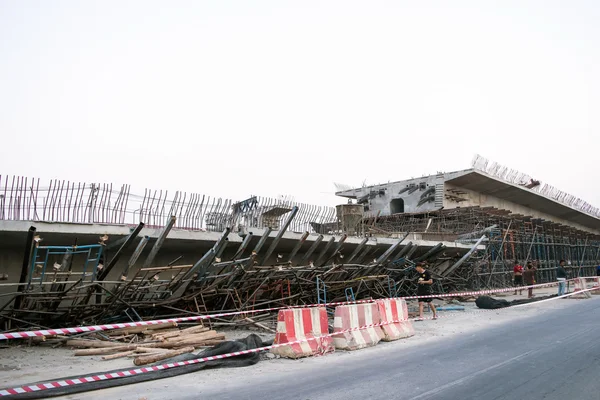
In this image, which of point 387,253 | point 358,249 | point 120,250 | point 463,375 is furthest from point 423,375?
point 387,253

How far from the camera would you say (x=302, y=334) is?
963 cm

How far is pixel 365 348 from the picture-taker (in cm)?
1044

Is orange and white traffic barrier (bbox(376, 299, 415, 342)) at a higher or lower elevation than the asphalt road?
higher

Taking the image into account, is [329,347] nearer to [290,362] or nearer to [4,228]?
[290,362]

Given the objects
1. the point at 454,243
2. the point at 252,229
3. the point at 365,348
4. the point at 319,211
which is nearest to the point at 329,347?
the point at 365,348

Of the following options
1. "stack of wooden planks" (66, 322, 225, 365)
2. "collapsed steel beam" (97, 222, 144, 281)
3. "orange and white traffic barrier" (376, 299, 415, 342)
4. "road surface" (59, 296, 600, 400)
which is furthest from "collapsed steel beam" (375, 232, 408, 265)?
"collapsed steel beam" (97, 222, 144, 281)

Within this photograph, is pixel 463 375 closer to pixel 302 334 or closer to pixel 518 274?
pixel 302 334

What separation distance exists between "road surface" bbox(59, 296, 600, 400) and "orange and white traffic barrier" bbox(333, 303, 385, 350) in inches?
11.2

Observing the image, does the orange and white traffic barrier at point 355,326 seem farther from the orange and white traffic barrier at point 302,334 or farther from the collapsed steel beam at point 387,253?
the collapsed steel beam at point 387,253

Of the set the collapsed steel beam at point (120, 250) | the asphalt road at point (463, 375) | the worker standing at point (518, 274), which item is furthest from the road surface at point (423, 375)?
the worker standing at point (518, 274)

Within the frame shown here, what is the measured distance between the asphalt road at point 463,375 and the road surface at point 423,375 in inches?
0.5

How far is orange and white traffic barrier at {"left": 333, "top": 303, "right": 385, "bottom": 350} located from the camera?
10.2 meters

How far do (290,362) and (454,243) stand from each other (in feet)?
55.4

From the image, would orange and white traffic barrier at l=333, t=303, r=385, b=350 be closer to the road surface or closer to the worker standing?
the road surface
